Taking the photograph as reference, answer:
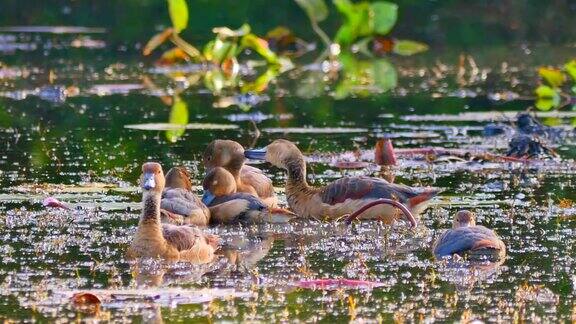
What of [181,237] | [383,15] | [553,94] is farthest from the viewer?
[383,15]

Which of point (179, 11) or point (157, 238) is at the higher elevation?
point (179, 11)

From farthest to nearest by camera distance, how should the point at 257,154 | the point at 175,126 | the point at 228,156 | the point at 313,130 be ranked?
the point at 175,126 → the point at 313,130 → the point at 228,156 → the point at 257,154

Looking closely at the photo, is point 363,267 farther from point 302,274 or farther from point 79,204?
point 79,204

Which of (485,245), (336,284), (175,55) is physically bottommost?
(336,284)

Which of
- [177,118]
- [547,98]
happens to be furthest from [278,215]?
[547,98]

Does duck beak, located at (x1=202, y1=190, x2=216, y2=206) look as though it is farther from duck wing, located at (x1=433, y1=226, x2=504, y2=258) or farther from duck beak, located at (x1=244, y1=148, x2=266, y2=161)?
duck wing, located at (x1=433, y1=226, x2=504, y2=258)

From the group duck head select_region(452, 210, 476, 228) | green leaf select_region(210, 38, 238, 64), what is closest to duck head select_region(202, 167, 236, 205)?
duck head select_region(452, 210, 476, 228)

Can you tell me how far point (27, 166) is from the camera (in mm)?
12719

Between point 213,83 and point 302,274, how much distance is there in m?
11.5

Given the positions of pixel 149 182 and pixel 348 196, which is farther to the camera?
pixel 348 196

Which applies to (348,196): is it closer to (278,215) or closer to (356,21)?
(278,215)

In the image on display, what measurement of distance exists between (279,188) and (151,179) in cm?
327

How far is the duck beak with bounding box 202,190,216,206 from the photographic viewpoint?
11.0 meters

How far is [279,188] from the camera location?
484 inches
